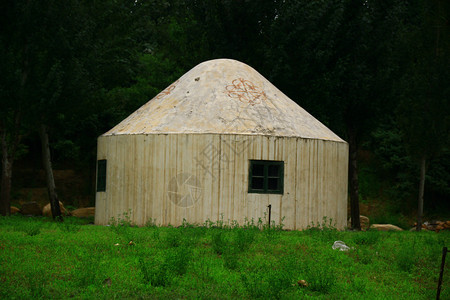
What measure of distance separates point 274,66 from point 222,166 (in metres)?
6.98

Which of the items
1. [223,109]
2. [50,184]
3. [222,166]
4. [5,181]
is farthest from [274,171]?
[5,181]

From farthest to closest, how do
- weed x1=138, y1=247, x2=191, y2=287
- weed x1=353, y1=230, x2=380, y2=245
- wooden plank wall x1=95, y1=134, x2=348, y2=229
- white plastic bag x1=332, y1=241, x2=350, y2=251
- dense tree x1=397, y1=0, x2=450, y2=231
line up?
1. dense tree x1=397, y1=0, x2=450, y2=231
2. wooden plank wall x1=95, y1=134, x2=348, y2=229
3. weed x1=353, y1=230, x2=380, y2=245
4. white plastic bag x1=332, y1=241, x2=350, y2=251
5. weed x1=138, y1=247, x2=191, y2=287

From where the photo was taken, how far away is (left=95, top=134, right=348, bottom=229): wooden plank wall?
46.4ft

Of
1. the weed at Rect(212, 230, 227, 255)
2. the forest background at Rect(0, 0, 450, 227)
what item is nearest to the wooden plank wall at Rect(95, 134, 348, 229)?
the forest background at Rect(0, 0, 450, 227)

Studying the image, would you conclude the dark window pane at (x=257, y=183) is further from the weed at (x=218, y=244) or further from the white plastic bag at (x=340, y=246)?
the weed at (x=218, y=244)

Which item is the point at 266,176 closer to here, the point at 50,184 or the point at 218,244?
the point at 218,244

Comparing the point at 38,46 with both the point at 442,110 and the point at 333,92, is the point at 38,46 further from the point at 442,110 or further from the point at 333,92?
the point at 442,110

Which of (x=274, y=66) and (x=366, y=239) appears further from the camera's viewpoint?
(x=274, y=66)

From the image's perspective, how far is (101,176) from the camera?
52.9ft

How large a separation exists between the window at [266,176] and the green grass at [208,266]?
89.1 inches

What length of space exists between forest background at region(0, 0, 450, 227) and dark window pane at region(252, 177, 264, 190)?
5.07 metres

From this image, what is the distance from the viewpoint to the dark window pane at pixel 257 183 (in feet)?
47.1

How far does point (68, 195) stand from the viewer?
3008 cm

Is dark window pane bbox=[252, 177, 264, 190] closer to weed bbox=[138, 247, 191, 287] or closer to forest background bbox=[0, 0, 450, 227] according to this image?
forest background bbox=[0, 0, 450, 227]
